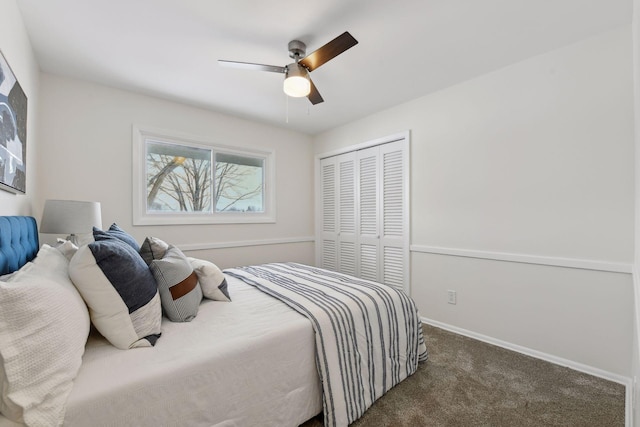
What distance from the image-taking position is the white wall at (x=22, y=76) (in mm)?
1524

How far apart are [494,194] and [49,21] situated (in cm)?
365

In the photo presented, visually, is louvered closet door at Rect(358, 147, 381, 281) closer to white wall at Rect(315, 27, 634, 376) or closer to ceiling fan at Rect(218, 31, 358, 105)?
white wall at Rect(315, 27, 634, 376)

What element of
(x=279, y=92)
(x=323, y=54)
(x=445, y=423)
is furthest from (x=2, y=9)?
(x=445, y=423)

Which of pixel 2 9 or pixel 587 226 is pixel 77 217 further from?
pixel 587 226

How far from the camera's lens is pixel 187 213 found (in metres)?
3.35

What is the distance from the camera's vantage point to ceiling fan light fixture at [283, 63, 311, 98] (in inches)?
77.9

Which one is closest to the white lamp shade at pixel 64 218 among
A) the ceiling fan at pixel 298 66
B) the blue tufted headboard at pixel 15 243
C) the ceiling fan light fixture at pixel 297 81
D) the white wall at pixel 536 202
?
the blue tufted headboard at pixel 15 243

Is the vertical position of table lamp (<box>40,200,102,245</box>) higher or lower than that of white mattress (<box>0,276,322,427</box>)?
higher

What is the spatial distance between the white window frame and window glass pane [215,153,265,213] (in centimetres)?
7

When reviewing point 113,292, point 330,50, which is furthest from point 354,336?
point 330,50

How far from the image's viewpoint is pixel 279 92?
2936mm

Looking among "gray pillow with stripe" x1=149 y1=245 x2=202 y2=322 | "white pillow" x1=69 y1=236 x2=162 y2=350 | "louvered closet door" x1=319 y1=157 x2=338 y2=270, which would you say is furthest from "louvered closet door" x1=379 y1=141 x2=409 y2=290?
"white pillow" x1=69 y1=236 x2=162 y2=350

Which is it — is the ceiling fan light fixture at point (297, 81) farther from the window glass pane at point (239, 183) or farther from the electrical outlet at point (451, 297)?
the electrical outlet at point (451, 297)

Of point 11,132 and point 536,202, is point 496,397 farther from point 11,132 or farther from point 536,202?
point 11,132
